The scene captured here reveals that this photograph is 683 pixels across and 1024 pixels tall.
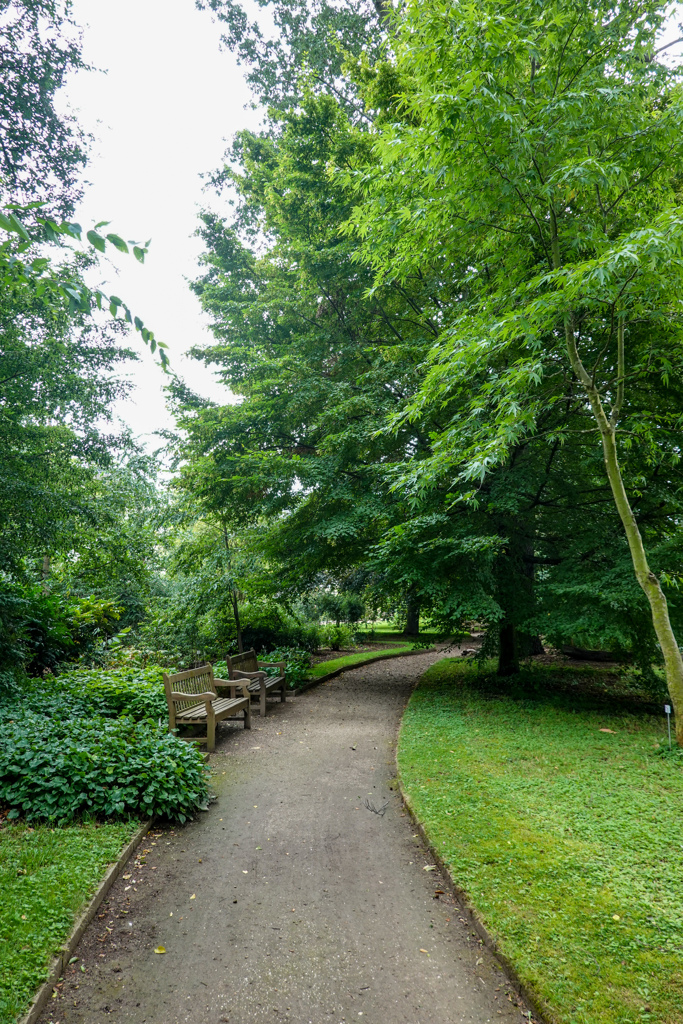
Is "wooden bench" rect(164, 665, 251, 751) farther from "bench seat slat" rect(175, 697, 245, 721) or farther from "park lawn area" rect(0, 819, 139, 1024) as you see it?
"park lawn area" rect(0, 819, 139, 1024)

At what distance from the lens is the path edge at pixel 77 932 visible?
96.3 inches

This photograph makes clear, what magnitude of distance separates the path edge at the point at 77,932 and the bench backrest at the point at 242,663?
448cm

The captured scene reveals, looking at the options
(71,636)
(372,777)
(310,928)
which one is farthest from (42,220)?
(71,636)

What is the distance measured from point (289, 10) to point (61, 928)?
1934 cm

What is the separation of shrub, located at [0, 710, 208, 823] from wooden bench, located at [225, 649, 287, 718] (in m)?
3.16

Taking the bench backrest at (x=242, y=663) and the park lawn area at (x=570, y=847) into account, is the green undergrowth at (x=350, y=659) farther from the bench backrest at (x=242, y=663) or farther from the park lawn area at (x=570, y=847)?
the park lawn area at (x=570, y=847)

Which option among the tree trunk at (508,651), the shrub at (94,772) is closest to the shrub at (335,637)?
the tree trunk at (508,651)

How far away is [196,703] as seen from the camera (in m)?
7.16

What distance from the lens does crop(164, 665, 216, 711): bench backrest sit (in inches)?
260

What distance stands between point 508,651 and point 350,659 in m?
6.12

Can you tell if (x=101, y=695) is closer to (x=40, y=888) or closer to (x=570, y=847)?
(x=40, y=888)

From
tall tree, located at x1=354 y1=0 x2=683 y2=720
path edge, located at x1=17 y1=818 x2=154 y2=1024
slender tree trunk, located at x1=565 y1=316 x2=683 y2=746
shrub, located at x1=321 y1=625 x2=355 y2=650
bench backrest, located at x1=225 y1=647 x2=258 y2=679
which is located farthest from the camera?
shrub, located at x1=321 y1=625 x2=355 y2=650

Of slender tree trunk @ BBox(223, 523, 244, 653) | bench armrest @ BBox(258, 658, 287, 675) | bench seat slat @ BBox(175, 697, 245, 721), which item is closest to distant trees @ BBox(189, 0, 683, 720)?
slender tree trunk @ BBox(223, 523, 244, 653)

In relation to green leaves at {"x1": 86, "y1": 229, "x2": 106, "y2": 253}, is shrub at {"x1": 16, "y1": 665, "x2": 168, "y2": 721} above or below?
below
